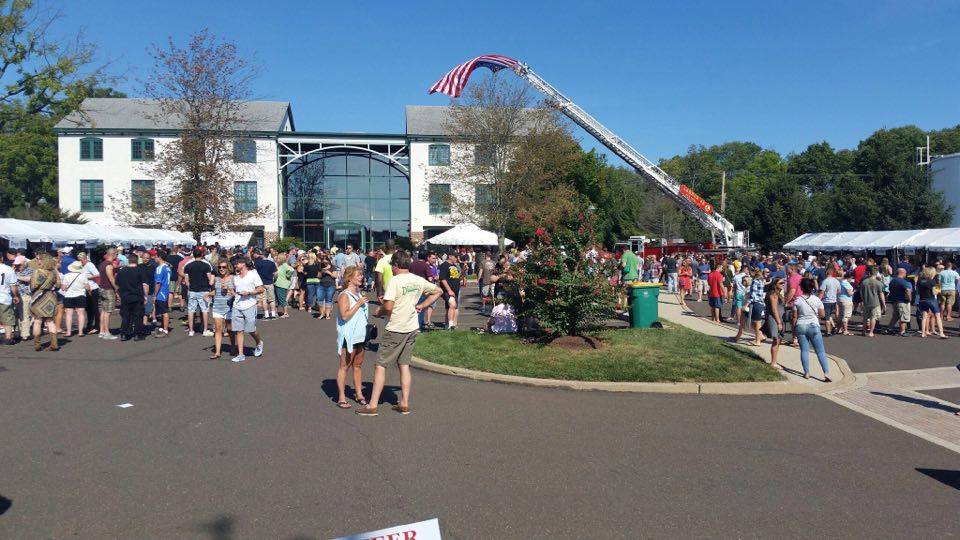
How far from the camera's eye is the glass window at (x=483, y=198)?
3809cm

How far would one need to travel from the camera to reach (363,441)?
21.2 feet

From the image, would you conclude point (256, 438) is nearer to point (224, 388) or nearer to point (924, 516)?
point (224, 388)

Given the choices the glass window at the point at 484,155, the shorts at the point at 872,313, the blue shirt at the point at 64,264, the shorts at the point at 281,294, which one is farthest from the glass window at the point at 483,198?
the blue shirt at the point at 64,264

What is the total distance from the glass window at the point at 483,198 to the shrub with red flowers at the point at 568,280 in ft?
87.3

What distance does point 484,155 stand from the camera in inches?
1480

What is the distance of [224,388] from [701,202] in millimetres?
31878

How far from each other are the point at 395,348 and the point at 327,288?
1039cm

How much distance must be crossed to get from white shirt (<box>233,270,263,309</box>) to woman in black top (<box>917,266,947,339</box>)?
14.0 metres

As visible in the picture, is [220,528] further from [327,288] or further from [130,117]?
[130,117]

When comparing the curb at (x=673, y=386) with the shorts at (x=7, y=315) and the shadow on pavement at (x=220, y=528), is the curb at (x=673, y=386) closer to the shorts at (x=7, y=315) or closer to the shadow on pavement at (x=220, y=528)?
the shadow on pavement at (x=220, y=528)

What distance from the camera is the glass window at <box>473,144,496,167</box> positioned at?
37.3m

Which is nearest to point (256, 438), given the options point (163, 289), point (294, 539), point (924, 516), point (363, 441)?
point (363, 441)

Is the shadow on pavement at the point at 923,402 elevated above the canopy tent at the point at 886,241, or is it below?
below

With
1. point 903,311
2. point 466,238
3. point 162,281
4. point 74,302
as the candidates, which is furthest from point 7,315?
point 466,238
